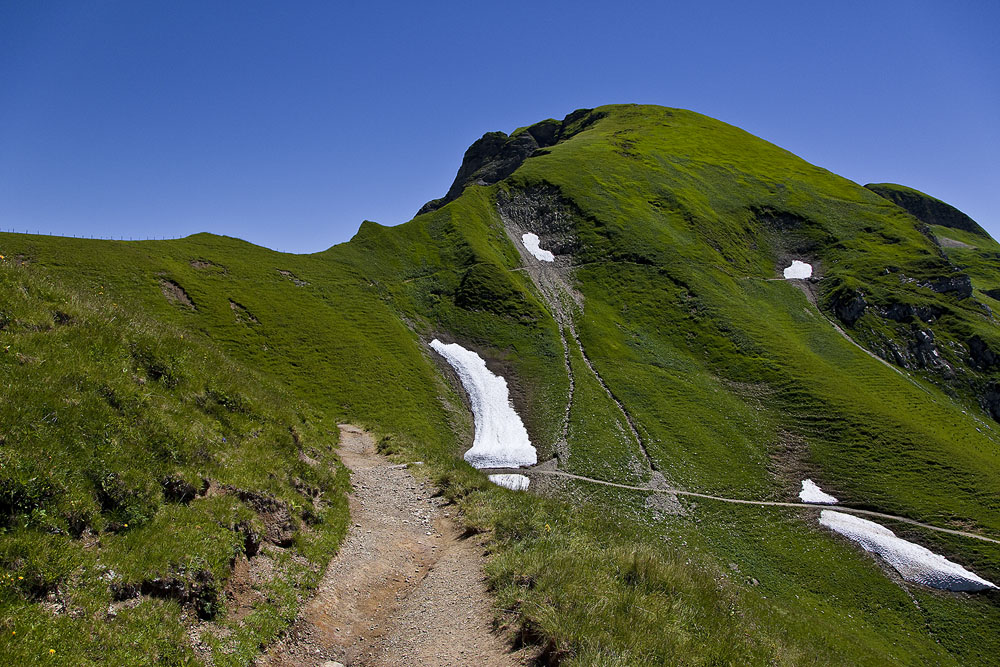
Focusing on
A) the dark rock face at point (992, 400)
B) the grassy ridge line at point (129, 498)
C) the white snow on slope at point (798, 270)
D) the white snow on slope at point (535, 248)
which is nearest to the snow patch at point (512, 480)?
the grassy ridge line at point (129, 498)

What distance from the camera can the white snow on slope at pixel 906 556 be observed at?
3850 cm

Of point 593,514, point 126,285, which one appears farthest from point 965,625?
point 126,285

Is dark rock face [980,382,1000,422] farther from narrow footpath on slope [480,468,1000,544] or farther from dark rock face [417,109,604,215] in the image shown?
dark rock face [417,109,604,215]

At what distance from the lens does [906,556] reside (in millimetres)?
40562

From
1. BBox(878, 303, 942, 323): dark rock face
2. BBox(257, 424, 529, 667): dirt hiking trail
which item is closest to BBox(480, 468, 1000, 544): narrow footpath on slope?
BBox(257, 424, 529, 667): dirt hiking trail

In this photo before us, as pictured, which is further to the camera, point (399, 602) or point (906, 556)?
point (906, 556)

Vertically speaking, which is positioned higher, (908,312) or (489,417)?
(908,312)

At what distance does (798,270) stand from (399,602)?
359ft

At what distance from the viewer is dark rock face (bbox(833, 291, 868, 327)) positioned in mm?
82312

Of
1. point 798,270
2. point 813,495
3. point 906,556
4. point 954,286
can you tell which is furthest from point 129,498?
point 954,286

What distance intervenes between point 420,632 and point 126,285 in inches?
1991

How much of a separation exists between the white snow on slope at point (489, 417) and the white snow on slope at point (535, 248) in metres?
33.8

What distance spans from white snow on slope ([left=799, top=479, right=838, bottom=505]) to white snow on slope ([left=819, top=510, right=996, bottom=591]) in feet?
5.03

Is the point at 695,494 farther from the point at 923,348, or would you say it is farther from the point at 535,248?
the point at 535,248
